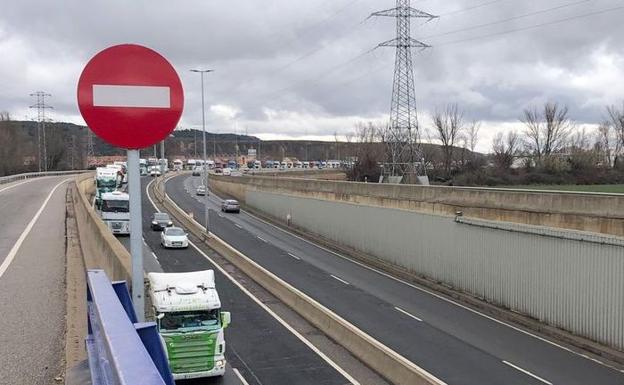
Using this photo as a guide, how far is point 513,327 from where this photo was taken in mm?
26453

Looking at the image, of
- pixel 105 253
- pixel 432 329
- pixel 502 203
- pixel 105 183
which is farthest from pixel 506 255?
pixel 105 183

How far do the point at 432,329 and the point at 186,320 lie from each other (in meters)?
13.4

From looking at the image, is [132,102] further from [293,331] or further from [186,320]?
[293,331]

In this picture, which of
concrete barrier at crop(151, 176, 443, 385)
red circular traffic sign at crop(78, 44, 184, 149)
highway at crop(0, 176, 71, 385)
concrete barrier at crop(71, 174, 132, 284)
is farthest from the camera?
concrete barrier at crop(151, 176, 443, 385)

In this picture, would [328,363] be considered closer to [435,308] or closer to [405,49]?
[435,308]

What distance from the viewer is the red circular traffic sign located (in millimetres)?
3570

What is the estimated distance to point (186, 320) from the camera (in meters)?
14.9

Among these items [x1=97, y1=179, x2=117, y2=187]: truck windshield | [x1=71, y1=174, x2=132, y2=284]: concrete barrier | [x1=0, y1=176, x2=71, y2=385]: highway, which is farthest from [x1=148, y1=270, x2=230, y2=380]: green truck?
[x1=97, y1=179, x2=117, y2=187]: truck windshield

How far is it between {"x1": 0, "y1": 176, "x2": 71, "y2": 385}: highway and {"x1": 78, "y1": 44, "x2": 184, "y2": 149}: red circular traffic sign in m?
3.72

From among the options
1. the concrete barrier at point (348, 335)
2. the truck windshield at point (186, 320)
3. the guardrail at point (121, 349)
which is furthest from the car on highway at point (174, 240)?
the guardrail at point (121, 349)

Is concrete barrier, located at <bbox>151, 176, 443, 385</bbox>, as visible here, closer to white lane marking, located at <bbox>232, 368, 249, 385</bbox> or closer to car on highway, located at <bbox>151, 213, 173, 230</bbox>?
white lane marking, located at <bbox>232, 368, 249, 385</bbox>

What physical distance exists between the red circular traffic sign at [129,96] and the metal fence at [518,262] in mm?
22319

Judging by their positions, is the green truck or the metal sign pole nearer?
the metal sign pole

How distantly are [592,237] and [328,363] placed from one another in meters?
12.2
